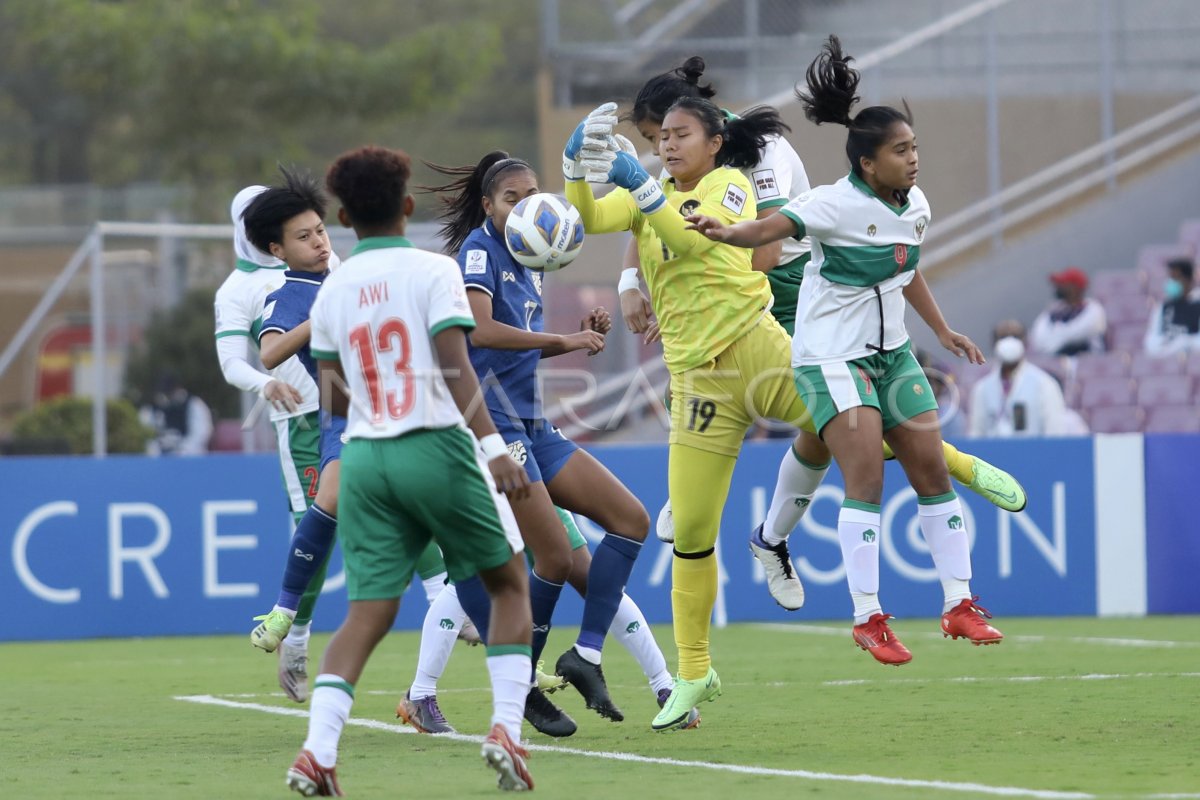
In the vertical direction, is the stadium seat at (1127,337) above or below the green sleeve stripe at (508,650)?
above

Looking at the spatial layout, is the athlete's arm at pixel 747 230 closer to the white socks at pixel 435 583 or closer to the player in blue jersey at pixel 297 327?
the player in blue jersey at pixel 297 327

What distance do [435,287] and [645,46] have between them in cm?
1391

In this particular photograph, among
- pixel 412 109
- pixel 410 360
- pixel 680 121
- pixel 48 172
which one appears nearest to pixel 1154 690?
pixel 680 121

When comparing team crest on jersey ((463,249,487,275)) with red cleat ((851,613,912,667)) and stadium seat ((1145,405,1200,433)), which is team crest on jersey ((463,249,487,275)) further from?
stadium seat ((1145,405,1200,433))

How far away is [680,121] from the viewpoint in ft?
25.9

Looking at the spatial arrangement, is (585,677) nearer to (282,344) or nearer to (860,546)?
(860,546)

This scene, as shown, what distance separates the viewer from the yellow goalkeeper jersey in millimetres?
7867

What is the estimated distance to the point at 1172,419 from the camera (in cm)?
1673

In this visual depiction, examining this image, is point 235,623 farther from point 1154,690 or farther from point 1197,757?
point 1197,757

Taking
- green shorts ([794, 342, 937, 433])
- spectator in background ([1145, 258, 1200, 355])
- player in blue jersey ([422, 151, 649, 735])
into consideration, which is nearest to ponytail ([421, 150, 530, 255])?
player in blue jersey ([422, 151, 649, 735])

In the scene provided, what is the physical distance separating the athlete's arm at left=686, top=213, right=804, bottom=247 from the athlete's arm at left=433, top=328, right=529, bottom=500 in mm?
1351

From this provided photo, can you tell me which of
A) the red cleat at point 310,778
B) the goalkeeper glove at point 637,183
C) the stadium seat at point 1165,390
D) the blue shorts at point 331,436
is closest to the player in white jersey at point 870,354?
the goalkeeper glove at point 637,183

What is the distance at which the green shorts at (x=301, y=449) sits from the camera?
9.15 meters

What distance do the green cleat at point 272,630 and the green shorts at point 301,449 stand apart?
0.77m
